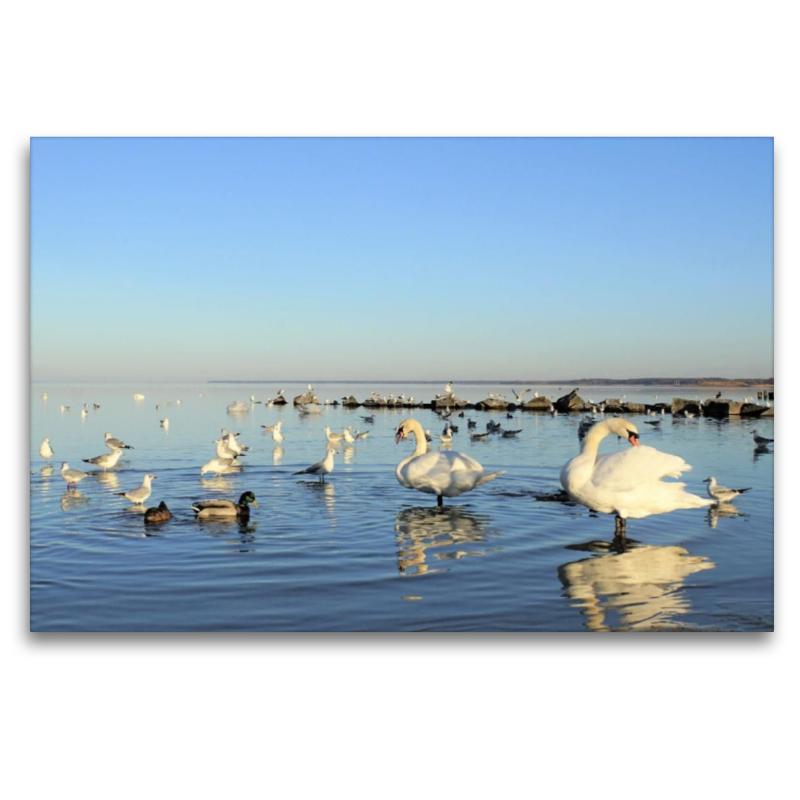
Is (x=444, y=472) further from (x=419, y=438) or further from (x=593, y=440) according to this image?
(x=593, y=440)

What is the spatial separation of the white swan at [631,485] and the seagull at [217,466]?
569 cm

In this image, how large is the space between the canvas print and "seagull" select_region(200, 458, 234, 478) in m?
1.53

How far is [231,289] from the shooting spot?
27.3 feet

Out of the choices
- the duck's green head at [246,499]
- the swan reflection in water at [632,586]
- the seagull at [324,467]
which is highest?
the seagull at [324,467]

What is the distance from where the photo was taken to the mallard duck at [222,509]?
29.4 ft

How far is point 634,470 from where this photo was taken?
7742mm

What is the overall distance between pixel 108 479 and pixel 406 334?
494 cm

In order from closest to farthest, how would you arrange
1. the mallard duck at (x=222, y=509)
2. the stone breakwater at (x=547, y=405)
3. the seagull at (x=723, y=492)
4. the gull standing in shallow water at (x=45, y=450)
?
1. the mallard duck at (x=222, y=509)
2. the gull standing in shallow water at (x=45, y=450)
3. the seagull at (x=723, y=492)
4. the stone breakwater at (x=547, y=405)

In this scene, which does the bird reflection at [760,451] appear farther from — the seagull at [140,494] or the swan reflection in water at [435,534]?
the seagull at [140,494]

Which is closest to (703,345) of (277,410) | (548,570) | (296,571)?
(548,570)

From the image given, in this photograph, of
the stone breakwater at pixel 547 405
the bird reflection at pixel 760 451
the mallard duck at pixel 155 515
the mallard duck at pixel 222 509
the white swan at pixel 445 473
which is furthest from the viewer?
the stone breakwater at pixel 547 405

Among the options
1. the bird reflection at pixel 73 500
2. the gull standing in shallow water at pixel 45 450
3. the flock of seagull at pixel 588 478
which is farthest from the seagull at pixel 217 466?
the gull standing in shallow water at pixel 45 450

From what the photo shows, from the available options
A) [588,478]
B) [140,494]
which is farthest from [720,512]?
[140,494]
